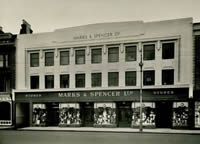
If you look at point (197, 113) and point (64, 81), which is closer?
point (197, 113)

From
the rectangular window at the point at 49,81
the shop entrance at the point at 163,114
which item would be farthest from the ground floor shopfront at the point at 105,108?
the rectangular window at the point at 49,81

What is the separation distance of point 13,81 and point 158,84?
14010mm

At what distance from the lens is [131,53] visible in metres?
19.8

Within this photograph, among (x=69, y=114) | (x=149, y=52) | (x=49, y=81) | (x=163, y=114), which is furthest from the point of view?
(x=49, y=81)

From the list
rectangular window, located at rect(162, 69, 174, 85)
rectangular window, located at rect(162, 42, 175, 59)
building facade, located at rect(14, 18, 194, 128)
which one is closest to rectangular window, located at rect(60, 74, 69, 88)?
building facade, located at rect(14, 18, 194, 128)

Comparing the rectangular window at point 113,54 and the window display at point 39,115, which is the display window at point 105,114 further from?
the window display at point 39,115

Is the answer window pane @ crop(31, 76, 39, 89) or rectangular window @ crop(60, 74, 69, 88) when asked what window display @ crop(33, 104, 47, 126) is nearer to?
window pane @ crop(31, 76, 39, 89)

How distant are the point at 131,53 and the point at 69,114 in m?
8.00

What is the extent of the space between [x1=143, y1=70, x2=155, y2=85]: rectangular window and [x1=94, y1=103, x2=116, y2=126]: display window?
3.46 m

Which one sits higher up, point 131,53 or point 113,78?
point 131,53

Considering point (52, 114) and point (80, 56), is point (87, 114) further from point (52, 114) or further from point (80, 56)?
point (80, 56)

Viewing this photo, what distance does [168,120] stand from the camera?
749 inches

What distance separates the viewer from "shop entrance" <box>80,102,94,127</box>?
20672 millimetres

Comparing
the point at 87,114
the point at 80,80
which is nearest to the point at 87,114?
the point at 87,114
